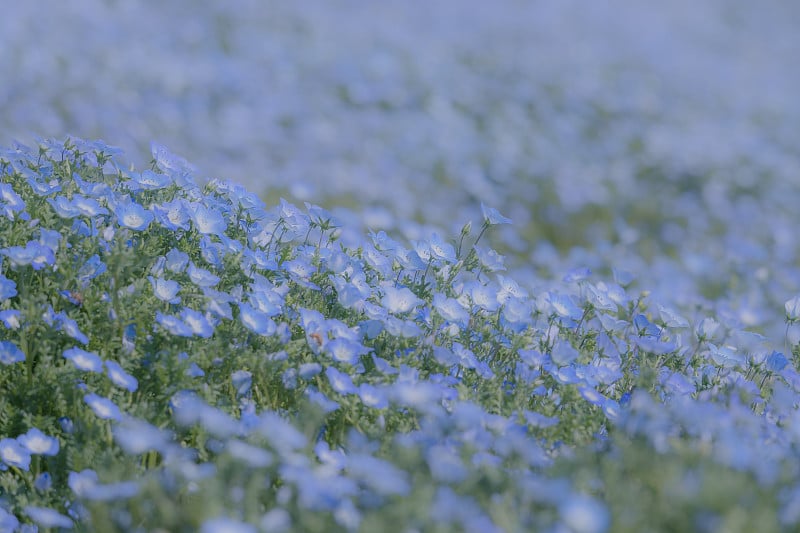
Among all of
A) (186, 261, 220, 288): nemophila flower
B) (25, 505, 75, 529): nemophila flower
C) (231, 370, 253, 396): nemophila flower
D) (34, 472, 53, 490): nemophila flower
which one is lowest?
(25, 505, 75, 529): nemophila flower

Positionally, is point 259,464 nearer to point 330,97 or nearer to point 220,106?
point 220,106

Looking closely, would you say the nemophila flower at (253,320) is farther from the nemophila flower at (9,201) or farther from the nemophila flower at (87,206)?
the nemophila flower at (9,201)

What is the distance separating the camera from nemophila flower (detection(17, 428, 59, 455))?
1.97 m

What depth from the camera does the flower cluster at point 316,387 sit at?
1623 millimetres

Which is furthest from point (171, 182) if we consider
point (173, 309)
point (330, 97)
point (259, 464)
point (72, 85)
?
point (330, 97)

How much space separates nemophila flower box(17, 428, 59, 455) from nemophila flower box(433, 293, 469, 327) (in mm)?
1090

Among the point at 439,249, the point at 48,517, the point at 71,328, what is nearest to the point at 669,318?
the point at 439,249

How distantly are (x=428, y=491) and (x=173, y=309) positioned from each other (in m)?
1.06

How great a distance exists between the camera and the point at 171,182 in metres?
2.71

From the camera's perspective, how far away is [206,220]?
8.13ft

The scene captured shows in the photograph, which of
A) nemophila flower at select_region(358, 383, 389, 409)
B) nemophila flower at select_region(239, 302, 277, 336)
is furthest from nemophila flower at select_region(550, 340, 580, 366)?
nemophila flower at select_region(239, 302, 277, 336)

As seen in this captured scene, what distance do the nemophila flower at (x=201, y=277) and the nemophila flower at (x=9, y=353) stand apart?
473 millimetres

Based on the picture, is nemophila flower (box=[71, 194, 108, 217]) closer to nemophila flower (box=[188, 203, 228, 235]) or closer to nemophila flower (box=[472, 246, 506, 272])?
nemophila flower (box=[188, 203, 228, 235])

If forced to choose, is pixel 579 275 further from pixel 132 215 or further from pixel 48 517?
pixel 48 517
